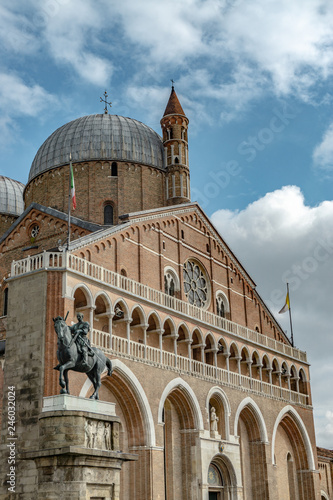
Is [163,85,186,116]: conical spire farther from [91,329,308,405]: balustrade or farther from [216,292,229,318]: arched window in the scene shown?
[91,329,308,405]: balustrade

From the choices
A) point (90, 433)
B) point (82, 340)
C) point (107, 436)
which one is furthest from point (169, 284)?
point (90, 433)

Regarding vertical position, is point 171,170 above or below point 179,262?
above

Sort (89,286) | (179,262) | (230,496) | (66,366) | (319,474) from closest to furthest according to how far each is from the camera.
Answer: (66,366) → (89,286) → (230,496) → (179,262) → (319,474)

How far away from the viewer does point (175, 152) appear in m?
41.9

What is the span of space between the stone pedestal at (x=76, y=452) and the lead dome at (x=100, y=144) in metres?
26.6

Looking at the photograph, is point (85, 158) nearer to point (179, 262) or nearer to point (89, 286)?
point (179, 262)

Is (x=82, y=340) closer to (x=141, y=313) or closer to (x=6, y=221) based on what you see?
(x=141, y=313)

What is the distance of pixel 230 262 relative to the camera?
39.5 meters

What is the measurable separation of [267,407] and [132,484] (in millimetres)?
12288

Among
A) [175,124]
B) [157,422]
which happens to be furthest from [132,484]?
[175,124]

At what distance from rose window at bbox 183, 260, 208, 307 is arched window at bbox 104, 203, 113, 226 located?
19.2ft

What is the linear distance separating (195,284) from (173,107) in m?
12.9

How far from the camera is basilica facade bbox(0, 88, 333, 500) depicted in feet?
76.4

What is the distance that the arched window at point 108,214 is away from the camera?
39.0 m
